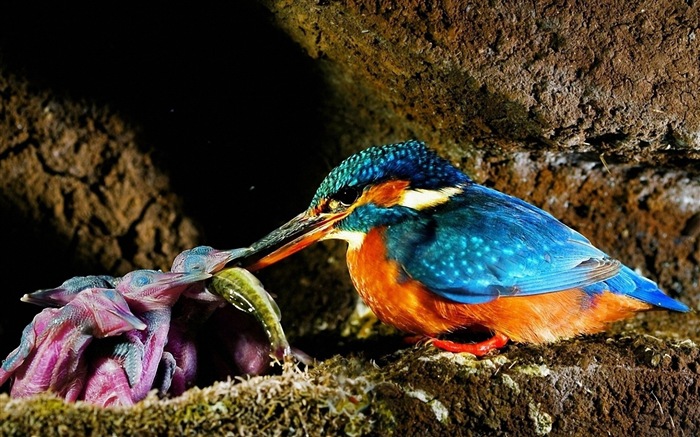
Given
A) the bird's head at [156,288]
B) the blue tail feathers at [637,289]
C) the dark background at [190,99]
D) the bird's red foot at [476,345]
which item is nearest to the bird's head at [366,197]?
the bird's head at [156,288]

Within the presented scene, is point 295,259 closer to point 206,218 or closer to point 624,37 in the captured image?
point 206,218

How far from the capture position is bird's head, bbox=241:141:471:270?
324 centimetres

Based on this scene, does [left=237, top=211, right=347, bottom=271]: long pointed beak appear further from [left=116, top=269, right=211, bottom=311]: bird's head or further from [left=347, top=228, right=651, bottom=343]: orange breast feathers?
[left=116, top=269, right=211, bottom=311]: bird's head

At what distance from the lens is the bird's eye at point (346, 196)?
3.26m

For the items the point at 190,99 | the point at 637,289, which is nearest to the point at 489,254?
the point at 637,289

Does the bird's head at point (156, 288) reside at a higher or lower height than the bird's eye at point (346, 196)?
higher

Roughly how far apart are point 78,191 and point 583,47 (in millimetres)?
2669

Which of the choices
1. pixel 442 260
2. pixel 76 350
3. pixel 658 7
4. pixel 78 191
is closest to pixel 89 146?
pixel 78 191

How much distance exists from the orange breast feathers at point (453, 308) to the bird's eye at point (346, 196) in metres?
0.16

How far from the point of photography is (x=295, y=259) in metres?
4.56

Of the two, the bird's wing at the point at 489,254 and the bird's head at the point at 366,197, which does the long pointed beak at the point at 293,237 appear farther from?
the bird's wing at the point at 489,254

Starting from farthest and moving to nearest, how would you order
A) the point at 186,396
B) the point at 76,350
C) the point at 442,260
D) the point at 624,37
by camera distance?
the point at 624,37, the point at 442,260, the point at 76,350, the point at 186,396

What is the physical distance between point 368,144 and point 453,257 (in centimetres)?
148

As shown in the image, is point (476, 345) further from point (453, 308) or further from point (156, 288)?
point (156, 288)
